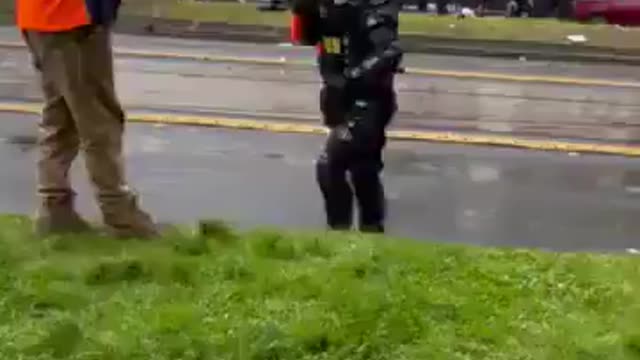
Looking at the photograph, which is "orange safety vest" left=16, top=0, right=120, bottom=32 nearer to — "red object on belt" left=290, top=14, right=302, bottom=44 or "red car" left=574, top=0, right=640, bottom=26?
"red object on belt" left=290, top=14, right=302, bottom=44

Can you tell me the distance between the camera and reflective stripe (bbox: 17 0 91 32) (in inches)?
221

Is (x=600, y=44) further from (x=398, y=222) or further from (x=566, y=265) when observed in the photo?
(x=566, y=265)

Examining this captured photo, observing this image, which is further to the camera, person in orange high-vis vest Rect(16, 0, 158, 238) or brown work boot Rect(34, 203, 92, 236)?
brown work boot Rect(34, 203, 92, 236)

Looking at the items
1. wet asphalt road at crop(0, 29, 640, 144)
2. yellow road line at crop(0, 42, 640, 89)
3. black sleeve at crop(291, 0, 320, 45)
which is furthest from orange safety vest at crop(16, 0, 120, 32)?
yellow road line at crop(0, 42, 640, 89)

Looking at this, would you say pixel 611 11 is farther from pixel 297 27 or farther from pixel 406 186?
pixel 297 27

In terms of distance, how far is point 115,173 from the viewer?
19.6 feet

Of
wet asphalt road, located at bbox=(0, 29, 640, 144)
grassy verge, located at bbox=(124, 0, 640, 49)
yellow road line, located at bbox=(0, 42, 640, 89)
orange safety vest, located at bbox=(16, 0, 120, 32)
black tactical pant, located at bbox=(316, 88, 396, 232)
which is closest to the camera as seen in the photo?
orange safety vest, located at bbox=(16, 0, 120, 32)

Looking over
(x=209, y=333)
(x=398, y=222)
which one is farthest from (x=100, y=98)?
(x=398, y=222)

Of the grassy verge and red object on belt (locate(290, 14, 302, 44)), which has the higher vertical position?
red object on belt (locate(290, 14, 302, 44))

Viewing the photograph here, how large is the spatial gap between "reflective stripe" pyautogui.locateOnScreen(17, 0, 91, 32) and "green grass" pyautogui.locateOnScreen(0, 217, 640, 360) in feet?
2.95

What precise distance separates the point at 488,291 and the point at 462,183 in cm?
400

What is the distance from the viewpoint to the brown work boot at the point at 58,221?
604cm

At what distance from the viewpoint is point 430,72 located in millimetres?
14875

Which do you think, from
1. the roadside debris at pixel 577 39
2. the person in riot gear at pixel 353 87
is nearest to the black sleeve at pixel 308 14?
the person in riot gear at pixel 353 87
